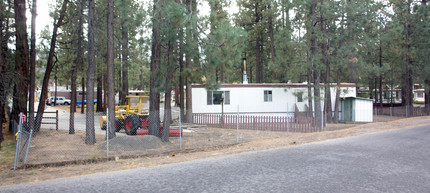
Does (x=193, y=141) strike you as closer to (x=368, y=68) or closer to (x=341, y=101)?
(x=368, y=68)

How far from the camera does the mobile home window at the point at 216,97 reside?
77.4 feet

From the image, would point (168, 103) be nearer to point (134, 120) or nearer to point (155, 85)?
point (155, 85)

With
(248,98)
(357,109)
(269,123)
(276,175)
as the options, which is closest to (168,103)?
(269,123)

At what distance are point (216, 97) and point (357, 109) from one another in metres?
11.4

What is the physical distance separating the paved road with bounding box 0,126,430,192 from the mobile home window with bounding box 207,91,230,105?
13.1 m

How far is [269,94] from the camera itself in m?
24.9

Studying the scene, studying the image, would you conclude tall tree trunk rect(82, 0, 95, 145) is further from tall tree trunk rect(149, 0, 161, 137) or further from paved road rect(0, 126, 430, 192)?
paved road rect(0, 126, 430, 192)

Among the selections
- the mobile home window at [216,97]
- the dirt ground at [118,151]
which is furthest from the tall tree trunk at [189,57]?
the dirt ground at [118,151]

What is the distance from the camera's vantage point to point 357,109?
25500mm

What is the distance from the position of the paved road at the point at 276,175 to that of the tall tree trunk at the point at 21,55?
9353 mm

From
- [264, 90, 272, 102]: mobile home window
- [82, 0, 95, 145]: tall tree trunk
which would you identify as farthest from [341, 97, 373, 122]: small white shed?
[82, 0, 95, 145]: tall tree trunk

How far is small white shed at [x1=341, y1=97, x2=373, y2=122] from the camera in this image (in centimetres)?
2492

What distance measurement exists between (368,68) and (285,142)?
1105 centimetres

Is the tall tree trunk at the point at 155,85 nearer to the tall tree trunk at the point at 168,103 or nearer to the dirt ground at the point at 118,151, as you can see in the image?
the tall tree trunk at the point at 168,103
